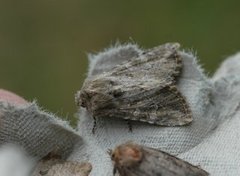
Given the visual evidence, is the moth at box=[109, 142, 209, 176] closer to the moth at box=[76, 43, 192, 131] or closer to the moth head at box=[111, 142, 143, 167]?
the moth head at box=[111, 142, 143, 167]

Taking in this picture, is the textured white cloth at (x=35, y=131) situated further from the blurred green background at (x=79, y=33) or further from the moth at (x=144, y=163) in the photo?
the blurred green background at (x=79, y=33)

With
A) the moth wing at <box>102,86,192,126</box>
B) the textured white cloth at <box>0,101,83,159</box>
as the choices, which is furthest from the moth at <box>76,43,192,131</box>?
the textured white cloth at <box>0,101,83,159</box>

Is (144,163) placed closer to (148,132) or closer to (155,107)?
(148,132)

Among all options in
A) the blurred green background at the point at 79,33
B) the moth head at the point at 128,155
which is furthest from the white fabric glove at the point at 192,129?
the blurred green background at the point at 79,33

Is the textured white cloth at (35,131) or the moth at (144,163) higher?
the textured white cloth at (35,131)

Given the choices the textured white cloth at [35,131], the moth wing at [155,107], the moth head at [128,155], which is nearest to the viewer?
the moth head at [128,155]

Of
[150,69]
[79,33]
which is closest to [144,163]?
[150,69]
